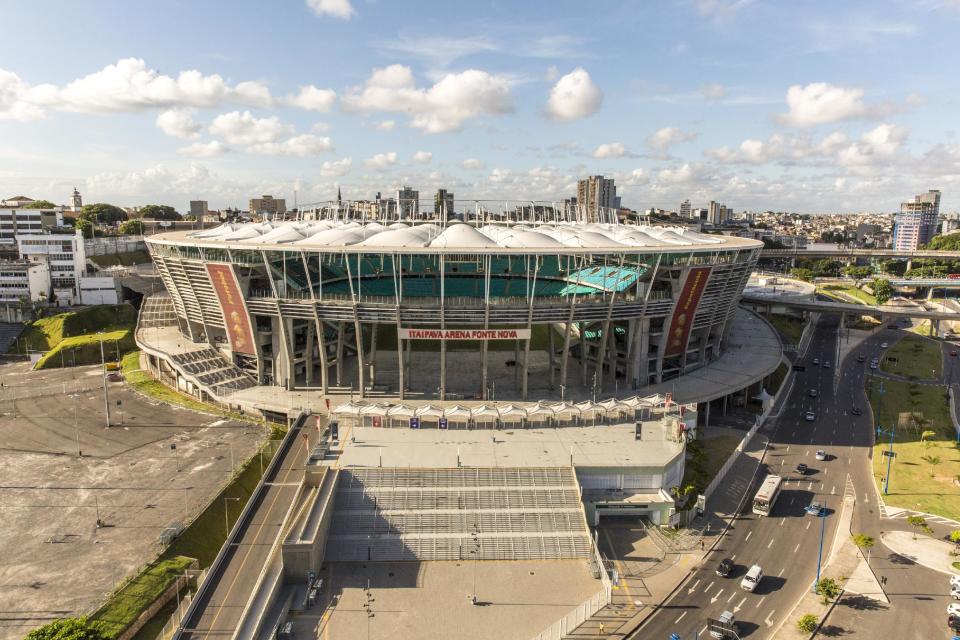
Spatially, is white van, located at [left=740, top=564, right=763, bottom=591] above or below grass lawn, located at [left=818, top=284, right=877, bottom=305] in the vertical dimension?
below

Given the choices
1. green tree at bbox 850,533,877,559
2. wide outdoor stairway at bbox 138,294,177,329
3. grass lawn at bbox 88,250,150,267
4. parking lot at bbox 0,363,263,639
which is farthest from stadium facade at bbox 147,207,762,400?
grass lawn at bbox 88,250,150,267

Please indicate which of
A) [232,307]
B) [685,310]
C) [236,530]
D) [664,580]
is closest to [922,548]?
[664,580]

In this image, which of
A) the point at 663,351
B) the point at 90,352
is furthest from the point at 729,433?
the point at 90,352

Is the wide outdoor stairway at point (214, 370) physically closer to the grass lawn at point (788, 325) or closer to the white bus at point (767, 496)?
the white bus at point (767, 496)

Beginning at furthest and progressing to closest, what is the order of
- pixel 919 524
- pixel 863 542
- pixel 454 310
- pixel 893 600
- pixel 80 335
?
pixel 80 335, pixel 454 310, pixel 919 524, pixel 863 542, pixel 893 600

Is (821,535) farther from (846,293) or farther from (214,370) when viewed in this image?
(846,293)

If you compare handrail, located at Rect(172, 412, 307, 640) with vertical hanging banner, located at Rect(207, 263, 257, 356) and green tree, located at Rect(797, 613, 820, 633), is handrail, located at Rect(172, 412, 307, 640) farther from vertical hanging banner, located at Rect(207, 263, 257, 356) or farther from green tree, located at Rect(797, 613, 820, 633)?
green tree, located at Rect(797, 613, 820, 633)

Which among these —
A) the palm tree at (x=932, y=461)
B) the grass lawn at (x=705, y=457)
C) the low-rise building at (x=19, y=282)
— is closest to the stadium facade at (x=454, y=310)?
the grass lawn at (x=705, y=457)

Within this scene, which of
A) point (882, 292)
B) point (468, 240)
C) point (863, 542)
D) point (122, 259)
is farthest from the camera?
point (122, 259)
